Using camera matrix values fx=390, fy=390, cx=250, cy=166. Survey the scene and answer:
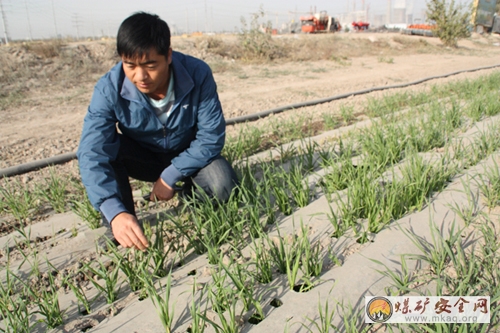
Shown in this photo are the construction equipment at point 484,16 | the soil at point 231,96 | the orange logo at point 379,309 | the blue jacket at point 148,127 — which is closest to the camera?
the orange logo at point 379,309

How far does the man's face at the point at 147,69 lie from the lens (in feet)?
5.71

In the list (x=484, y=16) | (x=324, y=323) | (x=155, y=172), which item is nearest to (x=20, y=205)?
(x=155, y=172)

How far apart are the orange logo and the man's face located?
1.32 metres

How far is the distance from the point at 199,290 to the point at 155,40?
3.58 feet

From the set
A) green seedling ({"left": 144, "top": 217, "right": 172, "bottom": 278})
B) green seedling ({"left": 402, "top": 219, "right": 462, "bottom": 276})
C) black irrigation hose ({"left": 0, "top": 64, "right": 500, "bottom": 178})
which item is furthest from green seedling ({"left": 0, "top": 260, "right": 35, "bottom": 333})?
black irrigation hose ({"left": 0, "top": 64, "right": 500, "bottom": 178})

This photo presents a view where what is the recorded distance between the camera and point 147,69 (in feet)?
5.84

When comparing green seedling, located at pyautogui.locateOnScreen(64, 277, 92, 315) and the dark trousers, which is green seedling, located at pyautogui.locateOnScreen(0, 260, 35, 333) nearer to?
green seedling, located at pyautogui.locateOnScreen(64, 277, 92, 315)

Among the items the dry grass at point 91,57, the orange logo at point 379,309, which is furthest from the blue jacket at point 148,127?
the dry grass at point 91,57

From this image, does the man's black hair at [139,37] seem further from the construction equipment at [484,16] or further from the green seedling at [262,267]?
the construction equipment at [484,16]

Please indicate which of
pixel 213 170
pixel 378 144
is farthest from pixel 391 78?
pixel 213 170

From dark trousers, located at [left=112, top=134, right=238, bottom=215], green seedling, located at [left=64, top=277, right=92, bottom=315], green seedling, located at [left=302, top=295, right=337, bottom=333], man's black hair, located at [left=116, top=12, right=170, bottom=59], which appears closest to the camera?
green seedling, located at [left=302, top=295, right=337, bottom=333]

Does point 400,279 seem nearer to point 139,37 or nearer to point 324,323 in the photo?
point 324,323

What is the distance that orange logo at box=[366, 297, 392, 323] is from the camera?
1.34 m

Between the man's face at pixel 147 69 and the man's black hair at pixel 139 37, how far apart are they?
24mm
